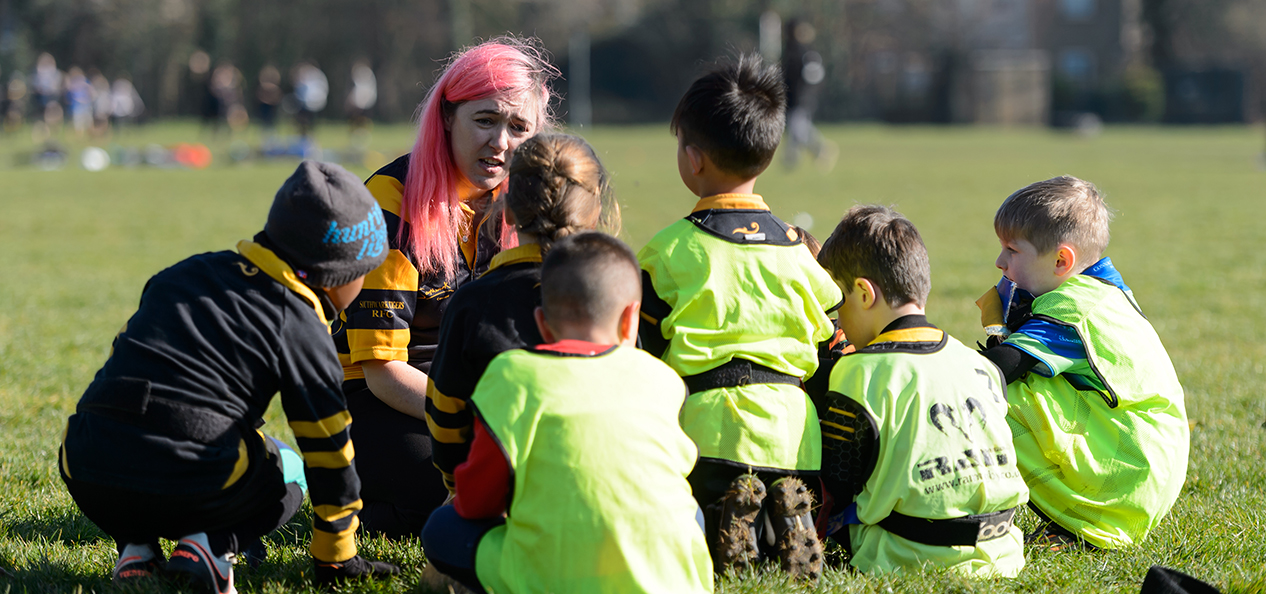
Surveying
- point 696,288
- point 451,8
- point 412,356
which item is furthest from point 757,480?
point 451,8

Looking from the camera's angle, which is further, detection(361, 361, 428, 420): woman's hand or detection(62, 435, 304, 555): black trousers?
detection(361, 361, 428, 420): woman's hand

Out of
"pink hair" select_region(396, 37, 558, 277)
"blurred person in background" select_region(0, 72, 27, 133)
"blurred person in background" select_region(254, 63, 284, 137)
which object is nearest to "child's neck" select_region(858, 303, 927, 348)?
"pink hair" select_region(396, 37, 558, 277)

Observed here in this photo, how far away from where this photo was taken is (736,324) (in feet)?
8.87

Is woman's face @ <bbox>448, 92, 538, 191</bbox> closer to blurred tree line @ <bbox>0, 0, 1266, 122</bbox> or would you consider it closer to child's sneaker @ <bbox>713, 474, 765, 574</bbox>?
child's sneaker @ <bbox>713, 474, 765, 574</bbox>

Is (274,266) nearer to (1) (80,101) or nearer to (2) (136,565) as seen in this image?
(2) (136,565)

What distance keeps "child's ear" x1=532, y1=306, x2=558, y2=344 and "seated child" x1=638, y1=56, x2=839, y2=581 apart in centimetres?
33

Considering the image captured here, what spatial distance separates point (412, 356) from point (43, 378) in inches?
126

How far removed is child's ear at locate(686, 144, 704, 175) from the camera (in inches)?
114

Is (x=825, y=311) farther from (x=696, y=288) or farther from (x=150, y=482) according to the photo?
(x=150, y=482)

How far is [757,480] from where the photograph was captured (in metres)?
2.66

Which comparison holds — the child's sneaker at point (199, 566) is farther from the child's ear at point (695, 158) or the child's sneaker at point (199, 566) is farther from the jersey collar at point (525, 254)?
the child's ear at point (695, 158)

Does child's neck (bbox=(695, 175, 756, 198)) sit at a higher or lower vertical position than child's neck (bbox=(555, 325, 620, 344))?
higher

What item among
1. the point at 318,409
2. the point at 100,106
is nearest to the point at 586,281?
the point at 318,409

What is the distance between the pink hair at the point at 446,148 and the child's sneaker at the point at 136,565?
41.3 inches
